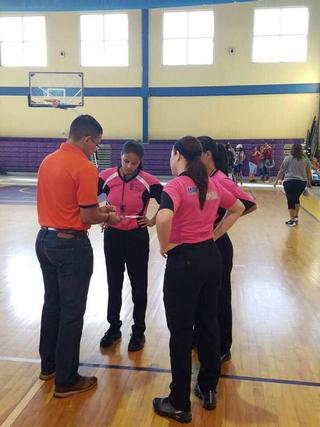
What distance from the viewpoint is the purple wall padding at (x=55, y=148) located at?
61.0 feet

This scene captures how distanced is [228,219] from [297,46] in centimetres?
1713

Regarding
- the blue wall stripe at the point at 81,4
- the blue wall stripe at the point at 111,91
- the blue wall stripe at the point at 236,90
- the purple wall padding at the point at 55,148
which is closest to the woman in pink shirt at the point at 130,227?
the blue wall stripe at the point at 81,4

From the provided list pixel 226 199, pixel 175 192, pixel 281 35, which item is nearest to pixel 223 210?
pixel 226 199

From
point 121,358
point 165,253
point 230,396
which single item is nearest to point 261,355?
point 230,396

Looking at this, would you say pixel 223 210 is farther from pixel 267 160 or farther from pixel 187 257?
pixel 267 160

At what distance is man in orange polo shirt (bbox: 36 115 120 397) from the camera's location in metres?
2.66

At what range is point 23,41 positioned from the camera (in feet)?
63.1

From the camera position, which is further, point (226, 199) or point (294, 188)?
point (294, 188)

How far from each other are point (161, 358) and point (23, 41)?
19062 mm

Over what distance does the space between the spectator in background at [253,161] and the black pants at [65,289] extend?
1603 cm

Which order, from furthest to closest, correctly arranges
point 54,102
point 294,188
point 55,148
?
point 55,148 → point 54,102 → point 294,188

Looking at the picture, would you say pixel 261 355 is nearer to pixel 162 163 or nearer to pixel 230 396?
pixel 230 396

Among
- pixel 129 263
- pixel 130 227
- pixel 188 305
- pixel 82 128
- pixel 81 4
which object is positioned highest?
pixel 81 4

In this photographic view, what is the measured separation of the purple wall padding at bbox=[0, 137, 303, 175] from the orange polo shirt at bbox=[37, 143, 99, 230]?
16.3 metres
